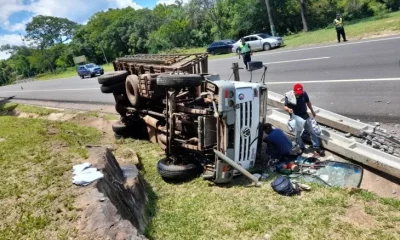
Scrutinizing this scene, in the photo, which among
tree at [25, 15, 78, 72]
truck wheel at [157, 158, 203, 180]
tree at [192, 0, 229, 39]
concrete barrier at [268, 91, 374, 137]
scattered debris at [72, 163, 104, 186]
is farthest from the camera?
tree at [25, 15, 78, 72]

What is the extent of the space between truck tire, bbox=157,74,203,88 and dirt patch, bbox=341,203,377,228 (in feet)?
10.3

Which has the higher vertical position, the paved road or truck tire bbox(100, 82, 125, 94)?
truck tire bbox(100, 82, 125, 94)

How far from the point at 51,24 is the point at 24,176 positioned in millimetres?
81996

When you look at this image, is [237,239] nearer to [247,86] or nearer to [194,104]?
[247,86]

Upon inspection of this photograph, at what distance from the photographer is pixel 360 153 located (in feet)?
19.0

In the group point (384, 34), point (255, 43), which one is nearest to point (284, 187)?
point (384, 34)

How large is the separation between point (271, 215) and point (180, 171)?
198cm

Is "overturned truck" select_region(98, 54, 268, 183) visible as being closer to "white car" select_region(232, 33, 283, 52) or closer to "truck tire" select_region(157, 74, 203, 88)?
"truck tire" select_region(157, 74, 203, 88)

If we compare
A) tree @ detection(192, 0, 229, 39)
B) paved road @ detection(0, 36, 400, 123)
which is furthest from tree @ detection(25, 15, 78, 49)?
paved road @ detection(0, 36, 400, 123)

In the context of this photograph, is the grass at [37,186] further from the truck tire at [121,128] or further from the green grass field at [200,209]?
the truck tire at [121,128]

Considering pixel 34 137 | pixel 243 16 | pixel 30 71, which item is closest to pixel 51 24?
pixel 30 71

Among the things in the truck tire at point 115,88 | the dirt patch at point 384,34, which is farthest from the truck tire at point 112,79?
the dirt patch at point 384,34

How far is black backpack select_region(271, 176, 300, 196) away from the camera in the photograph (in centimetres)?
523

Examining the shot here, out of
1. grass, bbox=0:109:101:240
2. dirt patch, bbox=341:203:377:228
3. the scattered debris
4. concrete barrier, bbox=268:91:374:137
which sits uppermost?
the scattered debris
